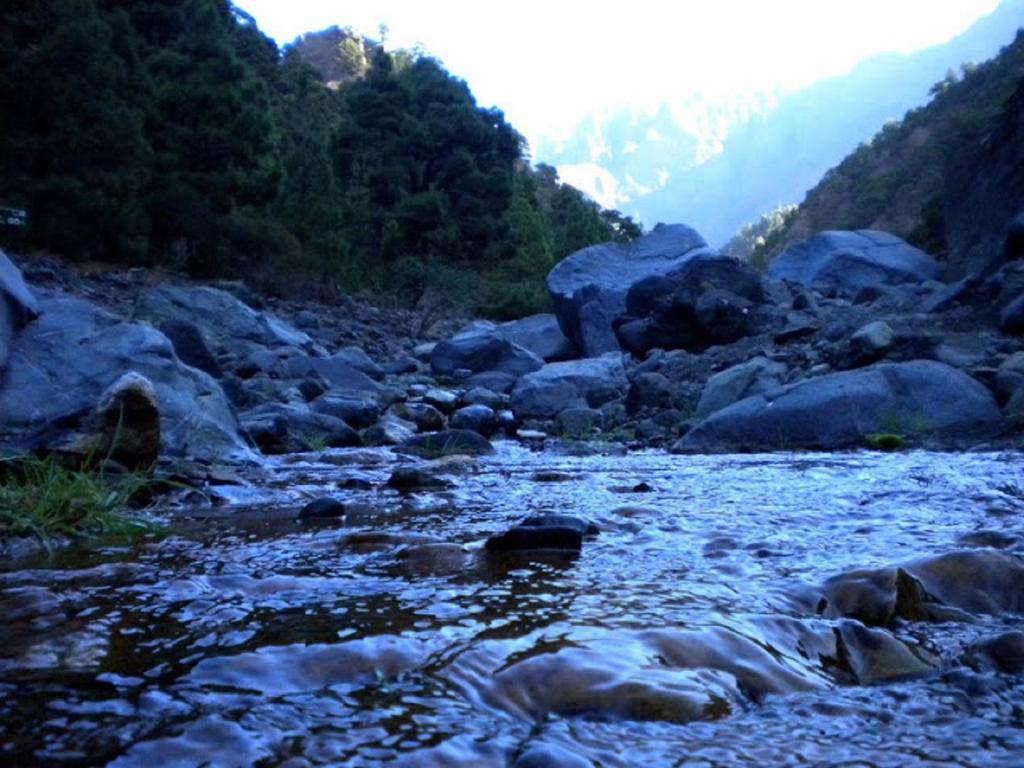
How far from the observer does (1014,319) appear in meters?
8.12

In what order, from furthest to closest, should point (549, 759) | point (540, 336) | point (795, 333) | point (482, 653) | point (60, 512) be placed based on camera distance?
point (540, 336), point (795, 333), point (60, 512), point (482, 653), point (549, 759)

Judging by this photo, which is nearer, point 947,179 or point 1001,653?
point 1001,653

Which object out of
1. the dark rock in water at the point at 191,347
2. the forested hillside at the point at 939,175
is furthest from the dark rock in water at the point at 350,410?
the forested hillside at the point at 939,175

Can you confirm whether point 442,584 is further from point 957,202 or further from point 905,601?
point 957,202

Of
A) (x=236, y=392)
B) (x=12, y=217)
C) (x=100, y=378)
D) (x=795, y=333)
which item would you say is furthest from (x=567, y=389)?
(x=12, y=217)

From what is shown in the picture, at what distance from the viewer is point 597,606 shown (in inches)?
76.9

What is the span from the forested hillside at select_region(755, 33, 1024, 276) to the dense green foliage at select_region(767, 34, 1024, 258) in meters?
0.07

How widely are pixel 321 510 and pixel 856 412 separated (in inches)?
182

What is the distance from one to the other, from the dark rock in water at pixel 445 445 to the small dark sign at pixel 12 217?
28.9 ft

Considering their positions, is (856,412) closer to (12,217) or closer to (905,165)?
(12,217)

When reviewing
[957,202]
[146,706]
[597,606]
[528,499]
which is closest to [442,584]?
[597,606]

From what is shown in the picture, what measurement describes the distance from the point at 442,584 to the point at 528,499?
179 centimetres

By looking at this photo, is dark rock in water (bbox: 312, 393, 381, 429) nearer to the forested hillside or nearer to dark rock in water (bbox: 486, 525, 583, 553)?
dark rock in water (bbox: 486, 525, 583, 553)

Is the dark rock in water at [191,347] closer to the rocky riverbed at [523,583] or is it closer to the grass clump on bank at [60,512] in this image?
the rocky riverbed at [523,583]
